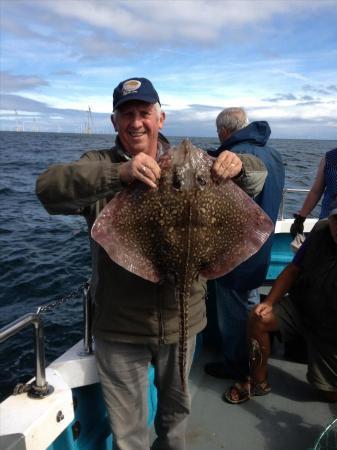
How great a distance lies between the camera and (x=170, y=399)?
119 inches

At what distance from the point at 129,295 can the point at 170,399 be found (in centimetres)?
92

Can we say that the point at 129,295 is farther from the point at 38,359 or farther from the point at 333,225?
the point at 333,225

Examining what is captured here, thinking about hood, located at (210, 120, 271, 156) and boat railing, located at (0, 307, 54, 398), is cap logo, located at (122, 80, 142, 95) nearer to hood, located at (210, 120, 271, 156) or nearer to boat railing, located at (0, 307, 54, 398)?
hood, located at (210, 120, 271, 156)

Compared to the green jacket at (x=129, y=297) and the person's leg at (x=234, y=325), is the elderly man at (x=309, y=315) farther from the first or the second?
A: the green jacket at (x=129, y=297)

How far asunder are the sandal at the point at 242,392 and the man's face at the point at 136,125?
275 centimetres

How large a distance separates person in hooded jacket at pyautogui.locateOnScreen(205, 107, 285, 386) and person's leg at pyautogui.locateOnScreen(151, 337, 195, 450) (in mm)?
1230

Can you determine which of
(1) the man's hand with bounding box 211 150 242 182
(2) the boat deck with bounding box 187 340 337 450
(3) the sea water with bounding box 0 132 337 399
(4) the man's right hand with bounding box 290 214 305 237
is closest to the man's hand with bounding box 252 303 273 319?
(2) the boat deck with bounding box 187 340 337 450

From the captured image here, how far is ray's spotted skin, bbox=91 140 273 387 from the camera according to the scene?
2.32m

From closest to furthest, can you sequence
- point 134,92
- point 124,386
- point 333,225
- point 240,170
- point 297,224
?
point 240,170 → point 134,92 → point 124,386 → point 333,225 → point 297,224

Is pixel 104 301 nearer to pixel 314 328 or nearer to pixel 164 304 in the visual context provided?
pixel 164 304

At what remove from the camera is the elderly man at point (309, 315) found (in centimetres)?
388

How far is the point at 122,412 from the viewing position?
2865 millimetres

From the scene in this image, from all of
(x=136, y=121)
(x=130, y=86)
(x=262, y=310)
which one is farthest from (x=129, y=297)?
(x=262, y=310)

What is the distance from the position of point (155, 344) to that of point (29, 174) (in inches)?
1087
